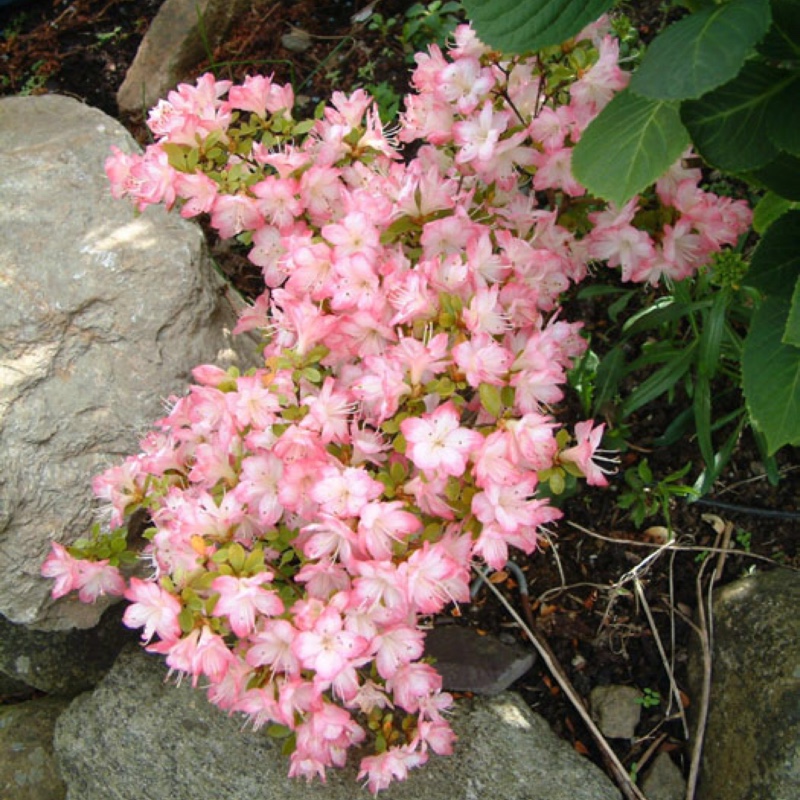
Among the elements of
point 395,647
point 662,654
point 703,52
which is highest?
point 703,52

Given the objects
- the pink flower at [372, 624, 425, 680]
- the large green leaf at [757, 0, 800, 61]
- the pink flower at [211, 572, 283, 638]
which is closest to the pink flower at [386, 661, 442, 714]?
the pink flower at [372, 624, 425, 680]

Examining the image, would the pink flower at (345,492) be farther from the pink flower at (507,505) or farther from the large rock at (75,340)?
the large rock at (75,340)

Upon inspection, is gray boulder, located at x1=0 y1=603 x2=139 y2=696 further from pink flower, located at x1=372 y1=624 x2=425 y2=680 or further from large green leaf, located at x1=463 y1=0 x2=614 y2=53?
large green leaf, located at x1=463 y1=0 x2=614 y2=53

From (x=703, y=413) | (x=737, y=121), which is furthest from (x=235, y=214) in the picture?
(x=703, y=413)

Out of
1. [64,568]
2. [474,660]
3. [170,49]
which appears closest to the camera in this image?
[64,568]

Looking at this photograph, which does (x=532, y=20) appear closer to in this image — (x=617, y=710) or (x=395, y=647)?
(x=395, y=647)

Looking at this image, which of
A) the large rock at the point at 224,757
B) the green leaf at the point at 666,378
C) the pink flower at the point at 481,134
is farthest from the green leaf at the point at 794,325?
the large rock at the point at 224,757

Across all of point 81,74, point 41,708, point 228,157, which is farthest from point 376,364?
point 81,74
